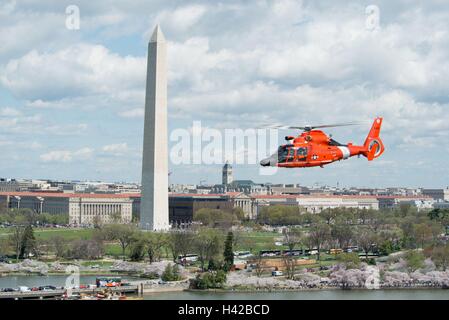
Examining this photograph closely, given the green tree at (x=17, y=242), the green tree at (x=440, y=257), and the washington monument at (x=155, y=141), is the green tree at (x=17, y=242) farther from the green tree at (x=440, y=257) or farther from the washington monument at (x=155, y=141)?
the green tree at (x=440, y=257)

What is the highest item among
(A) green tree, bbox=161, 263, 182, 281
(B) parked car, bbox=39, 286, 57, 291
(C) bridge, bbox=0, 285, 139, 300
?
(A) green tree, bbox=161, 263, 182, 281

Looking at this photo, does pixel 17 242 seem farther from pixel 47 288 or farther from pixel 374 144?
pixel 374 144

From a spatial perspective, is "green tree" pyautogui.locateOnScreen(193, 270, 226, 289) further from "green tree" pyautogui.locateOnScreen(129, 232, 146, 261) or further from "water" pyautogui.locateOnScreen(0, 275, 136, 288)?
"green tree" pyautogui.locateOnScreen(129, 232, 146, 261)

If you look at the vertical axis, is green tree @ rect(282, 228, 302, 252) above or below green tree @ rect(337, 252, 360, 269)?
above

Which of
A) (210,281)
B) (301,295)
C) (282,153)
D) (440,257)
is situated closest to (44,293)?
(210,281)

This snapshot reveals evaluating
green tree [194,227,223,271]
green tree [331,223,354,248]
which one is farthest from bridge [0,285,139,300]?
green tree [331,223,354,248]

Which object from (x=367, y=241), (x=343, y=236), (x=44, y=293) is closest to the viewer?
(x=44, y=293)
